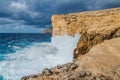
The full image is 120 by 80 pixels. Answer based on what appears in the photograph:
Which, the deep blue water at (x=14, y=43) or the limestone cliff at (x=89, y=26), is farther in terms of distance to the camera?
the deep blue water at (x=14, y=43)

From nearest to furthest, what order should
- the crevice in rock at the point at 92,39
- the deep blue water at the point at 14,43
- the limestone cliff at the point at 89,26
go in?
the crevice in rock at the point at 92,39, the limestone cliff at the point at 89,26, the deep blue water at the point at 14,43

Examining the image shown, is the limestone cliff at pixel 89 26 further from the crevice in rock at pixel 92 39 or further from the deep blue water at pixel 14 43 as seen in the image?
the deep blue water at pixel 14 43

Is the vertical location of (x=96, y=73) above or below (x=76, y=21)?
below

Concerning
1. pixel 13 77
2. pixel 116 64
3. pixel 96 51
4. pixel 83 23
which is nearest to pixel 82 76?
pixel 116 64

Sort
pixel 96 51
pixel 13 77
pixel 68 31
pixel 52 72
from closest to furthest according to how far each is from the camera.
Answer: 1. pixel 52 72
2. pixel 96 51
3. pixel 13 77
4. pixel 68 31

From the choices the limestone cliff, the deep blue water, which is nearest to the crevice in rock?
the limestone cliff

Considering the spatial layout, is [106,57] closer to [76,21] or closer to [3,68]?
[3,68]

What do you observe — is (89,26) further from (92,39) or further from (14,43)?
(14,43)

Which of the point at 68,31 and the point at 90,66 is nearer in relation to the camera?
the point at 90,66

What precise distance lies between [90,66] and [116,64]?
947mm

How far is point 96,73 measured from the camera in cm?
799

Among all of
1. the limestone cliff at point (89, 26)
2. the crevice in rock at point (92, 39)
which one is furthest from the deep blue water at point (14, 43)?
the crevice in rock at point (92, 39)

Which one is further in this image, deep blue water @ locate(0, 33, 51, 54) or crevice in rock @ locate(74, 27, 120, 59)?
deep blue water @ locate(0, 33, 51, 54)

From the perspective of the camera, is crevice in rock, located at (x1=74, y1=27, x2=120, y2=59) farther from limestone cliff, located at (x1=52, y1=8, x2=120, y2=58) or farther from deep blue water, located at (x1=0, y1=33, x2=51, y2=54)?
deep blue water, located at (x1=0, y1=33, x2=51, y2=54)
